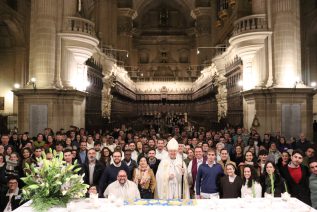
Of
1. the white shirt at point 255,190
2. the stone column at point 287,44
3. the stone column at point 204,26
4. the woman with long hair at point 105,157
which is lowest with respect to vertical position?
the white shirt at point 255,190

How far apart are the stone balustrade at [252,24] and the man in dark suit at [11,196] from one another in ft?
43.4

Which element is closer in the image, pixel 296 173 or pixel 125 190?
pixel 125 190

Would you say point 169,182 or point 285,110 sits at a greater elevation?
point 285,110

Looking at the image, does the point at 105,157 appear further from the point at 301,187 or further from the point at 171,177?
the point at 301,187

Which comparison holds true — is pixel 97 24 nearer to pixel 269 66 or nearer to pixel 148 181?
pixel 269 66

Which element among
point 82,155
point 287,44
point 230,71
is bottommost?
point 82,155

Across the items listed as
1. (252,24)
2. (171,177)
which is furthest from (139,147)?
(252,24)

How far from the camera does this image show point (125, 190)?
5.92m

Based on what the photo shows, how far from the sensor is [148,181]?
21.1 ft

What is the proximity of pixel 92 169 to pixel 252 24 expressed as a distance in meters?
12.3

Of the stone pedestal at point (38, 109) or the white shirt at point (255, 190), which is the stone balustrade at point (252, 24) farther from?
the white shirt at point (255, 190)

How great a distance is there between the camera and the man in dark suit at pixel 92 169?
7281 mm

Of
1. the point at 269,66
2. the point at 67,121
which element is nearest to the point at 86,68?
the point at 67,121

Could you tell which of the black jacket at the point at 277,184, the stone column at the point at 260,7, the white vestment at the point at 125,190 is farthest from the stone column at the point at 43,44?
the black jacket at the point at 277,184
